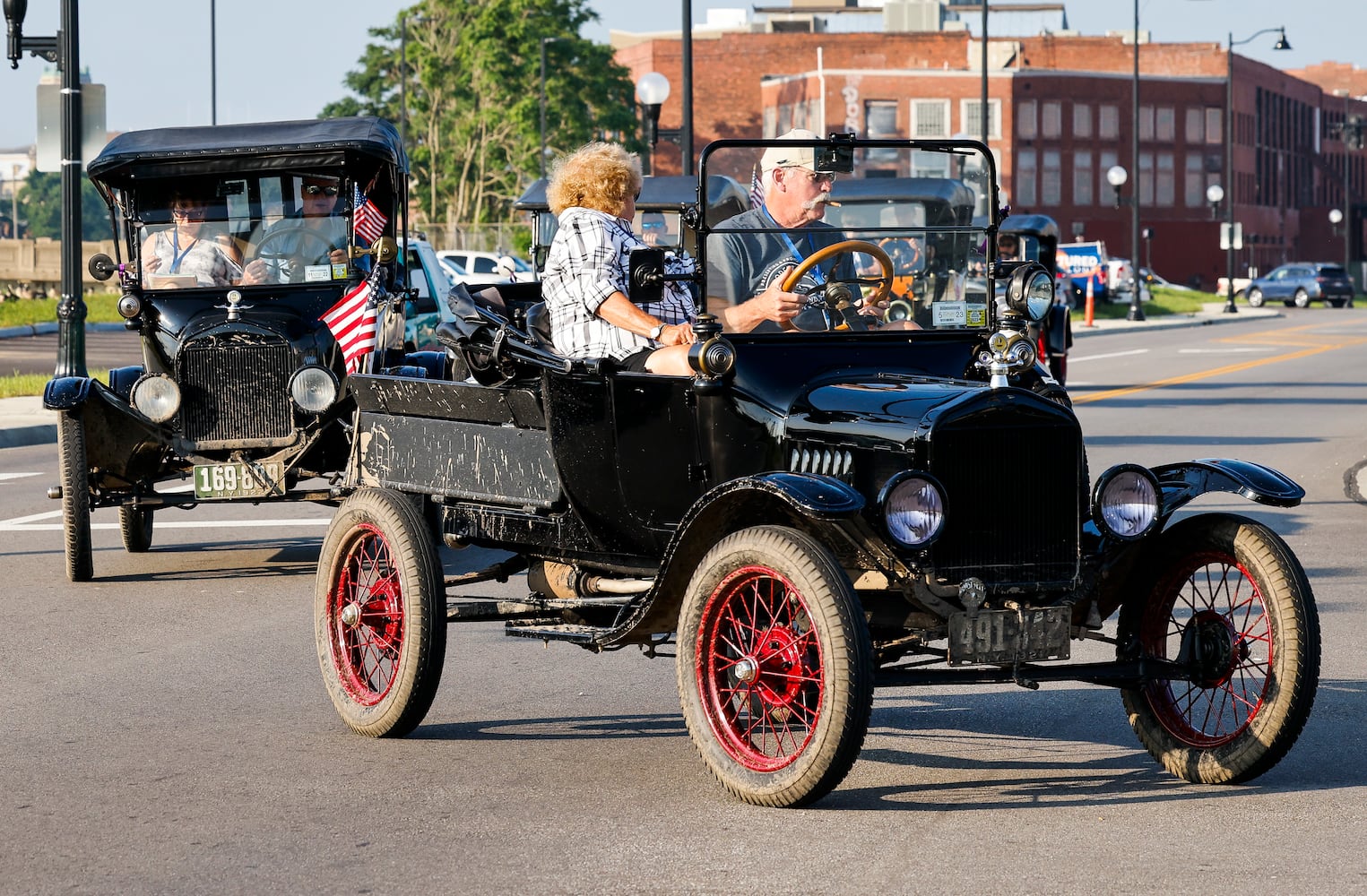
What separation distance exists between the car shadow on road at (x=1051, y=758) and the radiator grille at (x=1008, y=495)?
672 mm

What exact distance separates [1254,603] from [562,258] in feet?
8.83

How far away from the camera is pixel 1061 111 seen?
94.2 meters

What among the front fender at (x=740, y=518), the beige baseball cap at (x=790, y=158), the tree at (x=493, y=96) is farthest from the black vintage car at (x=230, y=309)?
the tree at (x=493, y=96)

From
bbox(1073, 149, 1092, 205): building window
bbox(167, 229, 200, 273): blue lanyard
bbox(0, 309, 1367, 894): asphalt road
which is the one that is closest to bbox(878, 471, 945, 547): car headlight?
bbox(0, 309, 1367, 894): asphalt road

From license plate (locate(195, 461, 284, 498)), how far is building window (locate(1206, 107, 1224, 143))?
9203 cm

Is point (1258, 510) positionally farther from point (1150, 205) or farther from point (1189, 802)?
point (1150, 205)

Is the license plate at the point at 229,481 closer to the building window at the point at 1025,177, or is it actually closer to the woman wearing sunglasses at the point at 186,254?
the woman wearing sunglasses at the point at 186,254

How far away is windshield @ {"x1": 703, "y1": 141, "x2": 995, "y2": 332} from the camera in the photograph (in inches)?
272

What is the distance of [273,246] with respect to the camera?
12898mm

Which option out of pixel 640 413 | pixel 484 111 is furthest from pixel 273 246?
pixel 484 111

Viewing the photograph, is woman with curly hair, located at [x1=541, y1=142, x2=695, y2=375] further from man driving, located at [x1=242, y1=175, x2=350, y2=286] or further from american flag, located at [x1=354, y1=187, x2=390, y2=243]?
american flag, located at [x1=354, y1=187, x2=390, y2=243]

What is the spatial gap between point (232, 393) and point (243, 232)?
1515 millimetres

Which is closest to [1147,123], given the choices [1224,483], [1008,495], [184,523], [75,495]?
[184,523]

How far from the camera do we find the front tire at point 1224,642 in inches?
244
